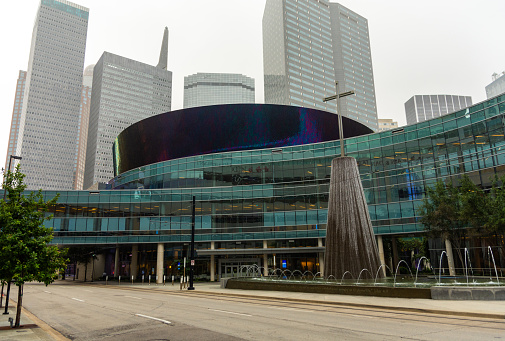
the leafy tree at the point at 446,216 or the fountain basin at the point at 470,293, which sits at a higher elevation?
the leafy tree at the point at 446,216

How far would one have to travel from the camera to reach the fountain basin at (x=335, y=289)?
62.3ft

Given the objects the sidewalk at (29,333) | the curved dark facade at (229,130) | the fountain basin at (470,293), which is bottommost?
the sidewalk at (29,333)

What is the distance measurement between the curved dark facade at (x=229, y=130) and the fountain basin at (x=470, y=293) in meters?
44.3

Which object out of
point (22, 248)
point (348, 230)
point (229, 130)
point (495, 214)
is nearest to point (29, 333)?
point (22, 248)

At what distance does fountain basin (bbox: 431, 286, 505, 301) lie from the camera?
16.9 meters

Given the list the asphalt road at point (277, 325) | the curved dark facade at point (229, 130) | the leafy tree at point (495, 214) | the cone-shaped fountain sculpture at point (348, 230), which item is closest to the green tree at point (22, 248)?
the asphalt road at point (277, 325)

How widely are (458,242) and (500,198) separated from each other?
7927 mm

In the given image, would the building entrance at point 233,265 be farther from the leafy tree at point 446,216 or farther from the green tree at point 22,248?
the green tree at point 22,248

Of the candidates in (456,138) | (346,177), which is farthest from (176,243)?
(456,138)

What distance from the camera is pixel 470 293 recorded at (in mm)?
17375

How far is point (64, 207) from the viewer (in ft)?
161

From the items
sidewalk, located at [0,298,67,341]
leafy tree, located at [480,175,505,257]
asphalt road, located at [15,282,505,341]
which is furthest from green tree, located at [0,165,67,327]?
leafy tree, located at [480,175,505,257]

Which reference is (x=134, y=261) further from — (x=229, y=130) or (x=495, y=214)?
(x=495, y=214)

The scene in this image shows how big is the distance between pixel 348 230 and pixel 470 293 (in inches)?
322
